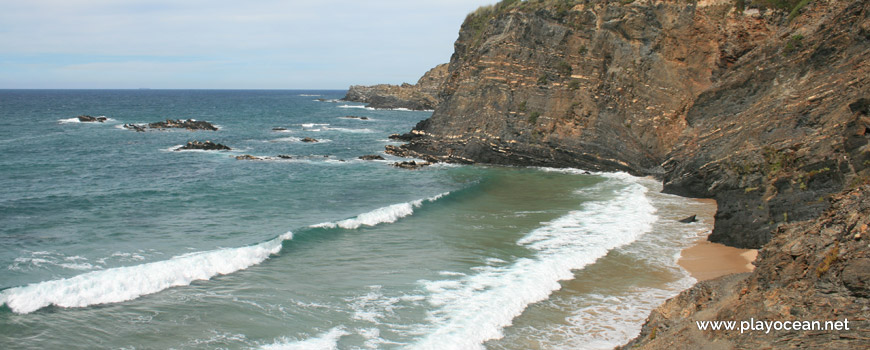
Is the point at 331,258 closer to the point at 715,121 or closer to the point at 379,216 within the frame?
the point at 379,216

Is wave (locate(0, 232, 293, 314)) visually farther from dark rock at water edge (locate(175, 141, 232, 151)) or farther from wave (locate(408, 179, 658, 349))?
dark rock at water edge (locate(175, 141, 232, 151))

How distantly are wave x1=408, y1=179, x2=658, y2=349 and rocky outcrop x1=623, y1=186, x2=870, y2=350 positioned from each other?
137 inches

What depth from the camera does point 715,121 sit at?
18969mm

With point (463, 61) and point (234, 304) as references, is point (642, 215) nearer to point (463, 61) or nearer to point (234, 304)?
point (234, 304)

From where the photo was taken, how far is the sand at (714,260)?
44.8ft

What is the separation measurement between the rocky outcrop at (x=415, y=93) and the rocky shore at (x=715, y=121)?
5365 cm

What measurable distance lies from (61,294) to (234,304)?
3803 mm

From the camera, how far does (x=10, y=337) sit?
426 inches

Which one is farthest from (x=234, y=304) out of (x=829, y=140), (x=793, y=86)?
(x=793, y=86)

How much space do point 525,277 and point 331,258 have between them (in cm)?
535

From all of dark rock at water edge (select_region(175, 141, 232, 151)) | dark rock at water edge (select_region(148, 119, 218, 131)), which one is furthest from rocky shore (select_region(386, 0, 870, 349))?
dark rock at water edge (select_region(148, 119, 218, 131))

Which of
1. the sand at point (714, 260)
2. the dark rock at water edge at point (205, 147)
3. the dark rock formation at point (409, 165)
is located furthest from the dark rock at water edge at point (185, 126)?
the sand at point (714, 260)

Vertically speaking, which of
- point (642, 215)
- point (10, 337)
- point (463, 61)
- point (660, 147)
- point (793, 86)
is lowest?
point (10, 337)

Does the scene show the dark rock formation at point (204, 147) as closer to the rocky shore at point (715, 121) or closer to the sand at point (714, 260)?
the rocky shore at point (715, 121)
